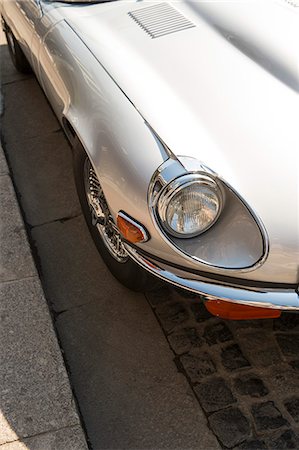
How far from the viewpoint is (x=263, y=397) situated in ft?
8.61

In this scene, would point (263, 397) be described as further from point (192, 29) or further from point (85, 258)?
point (192, 29)

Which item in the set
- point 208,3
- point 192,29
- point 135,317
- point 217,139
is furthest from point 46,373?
point 208,3

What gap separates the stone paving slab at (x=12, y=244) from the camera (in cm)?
321

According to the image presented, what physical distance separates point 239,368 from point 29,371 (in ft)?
2.94

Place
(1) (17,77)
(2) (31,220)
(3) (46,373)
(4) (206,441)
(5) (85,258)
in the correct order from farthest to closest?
(1) (17,77), (2) (31,220), (5) (85,258), (3) (46,373), (4) (206,441)

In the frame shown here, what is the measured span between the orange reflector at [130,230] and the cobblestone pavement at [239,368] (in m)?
0.70

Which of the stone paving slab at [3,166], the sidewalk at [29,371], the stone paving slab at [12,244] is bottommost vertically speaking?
the stone paving slab at [3,166]

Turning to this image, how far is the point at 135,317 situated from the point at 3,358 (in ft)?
2.13

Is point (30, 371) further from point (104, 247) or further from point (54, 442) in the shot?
point (104, 247)

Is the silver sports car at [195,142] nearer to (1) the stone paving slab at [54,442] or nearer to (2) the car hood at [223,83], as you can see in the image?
(2) the car hood at [223,83]

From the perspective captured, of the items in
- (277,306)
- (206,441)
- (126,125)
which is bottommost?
(206,441)

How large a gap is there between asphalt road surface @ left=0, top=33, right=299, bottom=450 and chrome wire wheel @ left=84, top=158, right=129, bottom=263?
0.25 metres

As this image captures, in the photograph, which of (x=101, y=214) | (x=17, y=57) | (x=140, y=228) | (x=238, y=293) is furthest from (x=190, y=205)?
(x=17, y=57)

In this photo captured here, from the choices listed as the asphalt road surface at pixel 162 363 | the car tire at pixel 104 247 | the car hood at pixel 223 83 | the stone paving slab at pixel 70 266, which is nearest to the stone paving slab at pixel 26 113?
the stone paving slab at pixel 70 266
